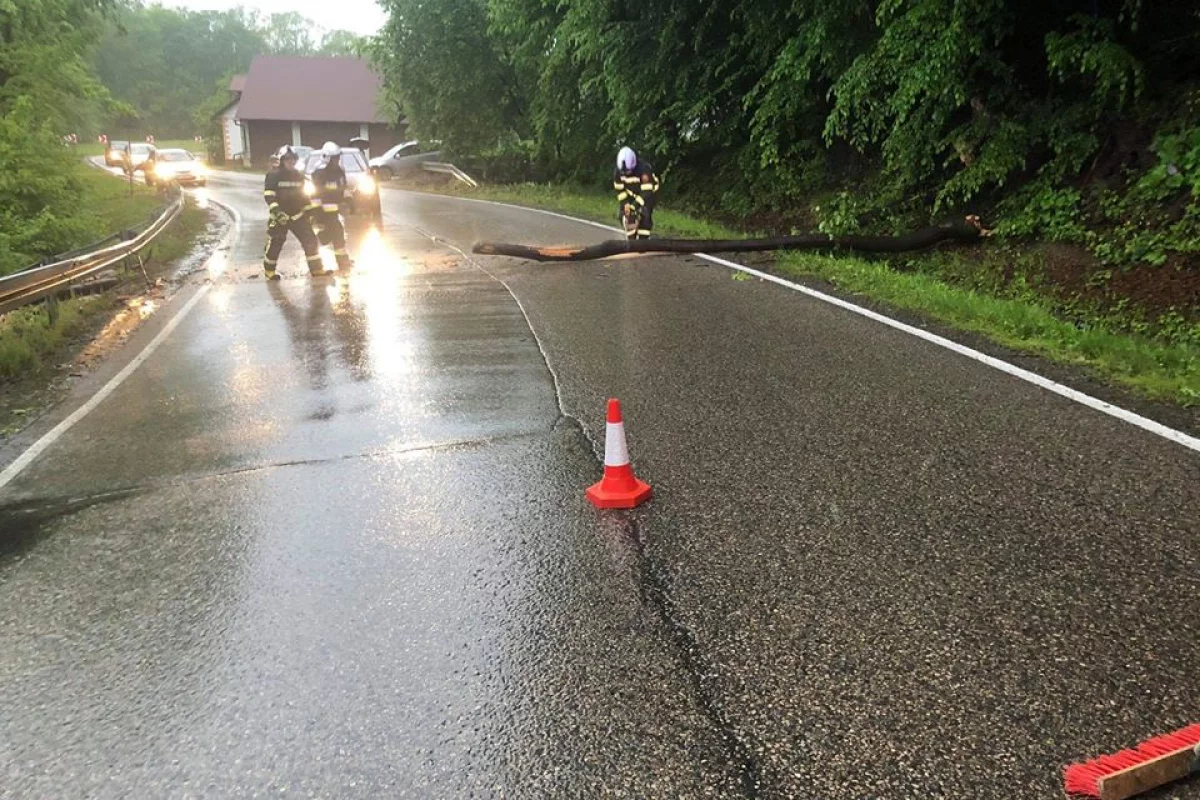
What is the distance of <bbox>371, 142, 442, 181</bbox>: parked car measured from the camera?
127 feet

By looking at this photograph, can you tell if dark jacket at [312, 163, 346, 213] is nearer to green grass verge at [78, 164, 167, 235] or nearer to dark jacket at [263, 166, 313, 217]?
dark jacket at [263, 166, 313, 217]

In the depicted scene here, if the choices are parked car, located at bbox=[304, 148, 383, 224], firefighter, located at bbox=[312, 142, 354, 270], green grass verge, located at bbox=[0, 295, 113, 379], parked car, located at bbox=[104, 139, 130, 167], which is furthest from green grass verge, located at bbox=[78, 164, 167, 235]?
parked car, located at bbox=[104, 139, 130, 167]

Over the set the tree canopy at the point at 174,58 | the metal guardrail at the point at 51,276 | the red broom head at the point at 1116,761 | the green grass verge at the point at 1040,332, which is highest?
the tree canopy at the point at 174,58

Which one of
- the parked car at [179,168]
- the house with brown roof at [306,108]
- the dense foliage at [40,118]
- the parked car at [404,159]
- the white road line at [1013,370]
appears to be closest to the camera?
the white road line at [1013,370]

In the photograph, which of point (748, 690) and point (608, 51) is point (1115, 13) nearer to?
point (608, 51)

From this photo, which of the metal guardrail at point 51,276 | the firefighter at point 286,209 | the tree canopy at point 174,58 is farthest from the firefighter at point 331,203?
the tree canopy at point 174,58

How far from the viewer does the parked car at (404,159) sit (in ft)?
127

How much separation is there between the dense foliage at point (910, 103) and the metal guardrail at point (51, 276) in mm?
9478

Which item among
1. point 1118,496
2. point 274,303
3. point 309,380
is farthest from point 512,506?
point 274,303

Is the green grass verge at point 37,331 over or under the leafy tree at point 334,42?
under

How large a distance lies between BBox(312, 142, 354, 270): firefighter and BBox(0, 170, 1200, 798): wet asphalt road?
662 centimetres

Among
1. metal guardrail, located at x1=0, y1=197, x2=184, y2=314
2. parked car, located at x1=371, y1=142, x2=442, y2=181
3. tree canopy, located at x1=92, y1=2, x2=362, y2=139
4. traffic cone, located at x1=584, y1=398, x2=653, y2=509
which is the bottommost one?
traffic cone, located at x1=584, y1=398, x2=653, y2=509

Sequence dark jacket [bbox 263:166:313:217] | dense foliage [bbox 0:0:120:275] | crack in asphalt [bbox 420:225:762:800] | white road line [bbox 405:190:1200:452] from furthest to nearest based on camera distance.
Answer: dense foliage [bbox 0:0:120:275], dark jacket [bbox 263:166:313:217], white road line [bbox 405:190:1200:452], crack in asphalt [bbox 420:225:762:800]

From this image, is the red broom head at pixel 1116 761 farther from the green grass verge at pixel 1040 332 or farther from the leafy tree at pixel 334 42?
the leafy tree at pixel 334 42
